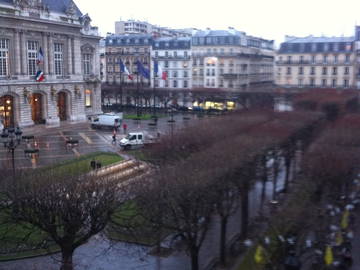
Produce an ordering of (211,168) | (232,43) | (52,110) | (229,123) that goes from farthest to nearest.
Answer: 1. (232,43)
2. (52,110)
3. (229,123)
4. (211,168)

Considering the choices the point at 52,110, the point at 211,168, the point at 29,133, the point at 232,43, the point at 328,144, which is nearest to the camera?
the point at 211,168

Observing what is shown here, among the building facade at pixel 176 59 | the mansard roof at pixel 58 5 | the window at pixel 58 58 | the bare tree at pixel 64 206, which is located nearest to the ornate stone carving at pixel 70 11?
the mansard roof at pixel 58 5

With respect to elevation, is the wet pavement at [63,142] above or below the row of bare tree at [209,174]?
below

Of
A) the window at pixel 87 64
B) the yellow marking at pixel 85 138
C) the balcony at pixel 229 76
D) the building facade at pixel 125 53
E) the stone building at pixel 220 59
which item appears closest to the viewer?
the yellow marking at pixel 85 138

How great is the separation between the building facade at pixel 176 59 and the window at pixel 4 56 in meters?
40.9

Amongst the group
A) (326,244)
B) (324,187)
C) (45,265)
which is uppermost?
(324,187)

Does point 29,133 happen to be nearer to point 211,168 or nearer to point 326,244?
point 211,168

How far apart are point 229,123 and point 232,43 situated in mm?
56297

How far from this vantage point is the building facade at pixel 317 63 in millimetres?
75125

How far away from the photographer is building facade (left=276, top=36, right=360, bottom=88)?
75.1 metres

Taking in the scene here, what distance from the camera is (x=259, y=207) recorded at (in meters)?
25.8

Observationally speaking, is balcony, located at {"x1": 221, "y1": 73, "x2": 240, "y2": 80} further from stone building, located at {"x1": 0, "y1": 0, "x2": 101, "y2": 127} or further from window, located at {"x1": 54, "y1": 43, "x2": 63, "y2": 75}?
window, located at {"x1": 54, "y1": 43, "x2": 63, "y2": 75}

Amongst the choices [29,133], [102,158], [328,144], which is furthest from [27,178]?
[29,133]

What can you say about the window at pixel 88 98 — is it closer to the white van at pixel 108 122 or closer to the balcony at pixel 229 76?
the white van at pixel 108 122
